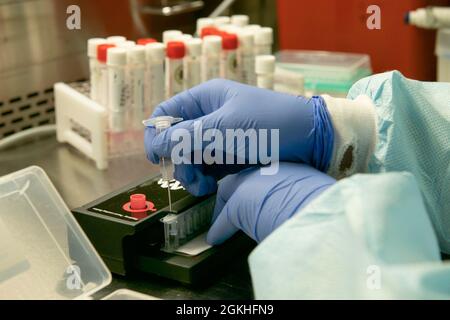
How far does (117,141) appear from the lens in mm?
1721

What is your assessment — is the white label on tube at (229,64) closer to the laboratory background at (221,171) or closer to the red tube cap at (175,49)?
the laboratory background at (221,171)

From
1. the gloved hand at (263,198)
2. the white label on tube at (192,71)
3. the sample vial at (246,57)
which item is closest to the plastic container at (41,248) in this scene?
the gloved hand at (263,198)

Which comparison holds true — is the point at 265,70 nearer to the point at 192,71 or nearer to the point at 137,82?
the point at 192,71

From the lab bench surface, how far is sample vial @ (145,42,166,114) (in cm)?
16

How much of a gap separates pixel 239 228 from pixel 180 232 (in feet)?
0.36

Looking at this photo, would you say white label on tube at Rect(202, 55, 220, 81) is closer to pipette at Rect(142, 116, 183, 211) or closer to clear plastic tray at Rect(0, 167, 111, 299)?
pipette at Rect(142, 116, 183, 211)

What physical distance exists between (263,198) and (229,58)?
81cm

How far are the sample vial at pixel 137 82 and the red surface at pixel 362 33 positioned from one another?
628mm

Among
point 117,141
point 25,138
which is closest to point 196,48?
point 117,141

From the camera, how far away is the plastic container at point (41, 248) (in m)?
1.12

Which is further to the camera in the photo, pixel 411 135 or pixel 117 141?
pixel 117 141

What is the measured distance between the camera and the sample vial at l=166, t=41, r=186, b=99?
5.67 feet
